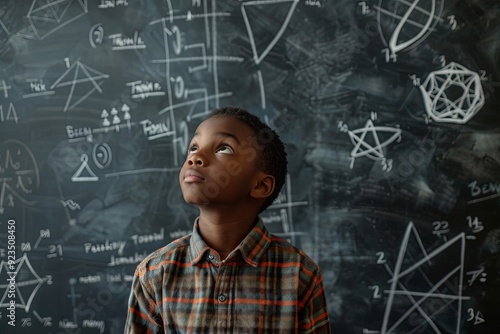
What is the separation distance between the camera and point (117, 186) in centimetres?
226

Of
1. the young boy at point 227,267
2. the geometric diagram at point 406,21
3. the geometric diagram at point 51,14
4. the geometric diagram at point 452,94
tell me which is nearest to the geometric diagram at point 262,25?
the geometric diagram at point 406,21

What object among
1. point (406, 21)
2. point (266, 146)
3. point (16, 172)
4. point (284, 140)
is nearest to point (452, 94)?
point (406, 21)

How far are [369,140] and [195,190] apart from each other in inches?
49.3

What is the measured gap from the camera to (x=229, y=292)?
1.01 meters

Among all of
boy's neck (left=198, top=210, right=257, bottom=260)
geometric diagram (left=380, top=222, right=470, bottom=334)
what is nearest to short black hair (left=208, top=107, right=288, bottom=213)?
boy's neck (left=198, top=210, right=257, bottom=260)

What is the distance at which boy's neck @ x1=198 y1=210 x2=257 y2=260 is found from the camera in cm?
106

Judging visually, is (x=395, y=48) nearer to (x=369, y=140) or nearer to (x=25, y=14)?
(x=369, y=140)

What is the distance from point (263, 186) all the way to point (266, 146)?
0.09m

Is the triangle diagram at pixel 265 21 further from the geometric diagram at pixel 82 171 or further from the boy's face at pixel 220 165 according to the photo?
the boy's face at pixel 220 165

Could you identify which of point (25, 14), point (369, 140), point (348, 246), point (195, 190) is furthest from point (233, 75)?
point (195, 190)

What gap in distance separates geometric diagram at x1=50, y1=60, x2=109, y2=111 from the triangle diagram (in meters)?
0.66

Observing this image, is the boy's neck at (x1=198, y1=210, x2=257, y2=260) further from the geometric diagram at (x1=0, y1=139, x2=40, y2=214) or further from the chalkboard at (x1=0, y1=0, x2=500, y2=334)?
the geometric diagram at (x1=0, y1=139, x2=40, y2=214)

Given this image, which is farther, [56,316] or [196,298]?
[56,316]

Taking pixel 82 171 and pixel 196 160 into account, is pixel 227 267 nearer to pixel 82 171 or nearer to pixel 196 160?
pixel 196 160
